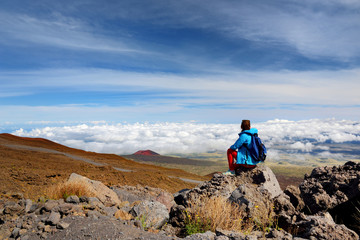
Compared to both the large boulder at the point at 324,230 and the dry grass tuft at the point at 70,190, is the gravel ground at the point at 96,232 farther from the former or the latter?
the large boulder at the point at 324,230

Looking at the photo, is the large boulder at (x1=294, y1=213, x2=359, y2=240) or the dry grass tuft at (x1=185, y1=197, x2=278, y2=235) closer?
the large boulder at (x1=294, y1=213, x2=359, y2=240)

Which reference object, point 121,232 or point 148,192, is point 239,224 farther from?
point 148,192

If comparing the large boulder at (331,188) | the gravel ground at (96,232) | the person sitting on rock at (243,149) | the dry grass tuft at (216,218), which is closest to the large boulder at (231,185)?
the person sitting on rock at (243,149)

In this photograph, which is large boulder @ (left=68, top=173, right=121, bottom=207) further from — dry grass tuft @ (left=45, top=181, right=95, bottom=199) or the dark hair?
the dark hair

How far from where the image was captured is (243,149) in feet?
29.0

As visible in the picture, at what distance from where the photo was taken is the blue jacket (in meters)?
8.71

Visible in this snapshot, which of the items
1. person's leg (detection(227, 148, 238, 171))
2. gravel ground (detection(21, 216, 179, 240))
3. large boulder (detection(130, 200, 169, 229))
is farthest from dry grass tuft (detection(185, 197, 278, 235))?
person's leg (detection(227, 148, 238, 171))

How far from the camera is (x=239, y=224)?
566 cm

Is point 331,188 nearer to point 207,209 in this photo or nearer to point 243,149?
point 243,149

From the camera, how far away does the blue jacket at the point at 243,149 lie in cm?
871

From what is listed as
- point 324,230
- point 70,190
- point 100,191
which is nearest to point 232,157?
point 324,230

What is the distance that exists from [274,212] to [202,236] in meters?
2.34

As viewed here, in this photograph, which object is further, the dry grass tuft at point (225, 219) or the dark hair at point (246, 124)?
the dark hair at point (246, 124)

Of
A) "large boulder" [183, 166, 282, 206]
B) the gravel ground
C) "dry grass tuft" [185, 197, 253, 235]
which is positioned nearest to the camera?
the gravel ground
